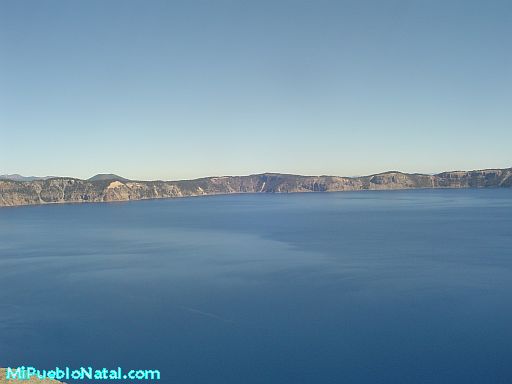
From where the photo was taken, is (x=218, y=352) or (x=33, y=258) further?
(x=33, y=258)

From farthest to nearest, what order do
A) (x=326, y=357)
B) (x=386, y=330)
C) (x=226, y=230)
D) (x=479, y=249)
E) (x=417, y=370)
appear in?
(x=226, y=230) → (x=479, y=249) → (x=386, y=330) → (x=326, y=357) → (x=417, y=370)

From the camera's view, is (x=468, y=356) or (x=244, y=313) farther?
(x=244, y=313)

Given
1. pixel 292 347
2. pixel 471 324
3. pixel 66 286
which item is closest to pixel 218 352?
pixel 292 347

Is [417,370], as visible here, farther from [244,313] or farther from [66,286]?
[66,286]

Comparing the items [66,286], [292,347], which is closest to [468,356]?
[292,347]

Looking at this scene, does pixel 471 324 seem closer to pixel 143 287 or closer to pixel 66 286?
pixel 143 287

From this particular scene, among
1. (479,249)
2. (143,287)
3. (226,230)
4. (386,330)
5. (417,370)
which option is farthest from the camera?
(226,230)
